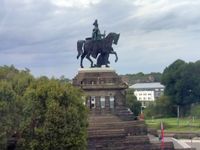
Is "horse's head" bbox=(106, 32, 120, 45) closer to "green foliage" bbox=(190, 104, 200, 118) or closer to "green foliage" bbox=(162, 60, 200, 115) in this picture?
"green foliage" bbox=(190, 104, 200, 118)

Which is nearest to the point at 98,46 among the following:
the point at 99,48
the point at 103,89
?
the point at 99,48

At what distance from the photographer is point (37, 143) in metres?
38.2

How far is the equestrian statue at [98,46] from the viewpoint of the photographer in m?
50.8

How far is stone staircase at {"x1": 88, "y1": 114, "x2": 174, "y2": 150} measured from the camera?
44125 millimetres

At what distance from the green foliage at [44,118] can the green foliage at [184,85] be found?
213 feet

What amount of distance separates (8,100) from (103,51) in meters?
14.1

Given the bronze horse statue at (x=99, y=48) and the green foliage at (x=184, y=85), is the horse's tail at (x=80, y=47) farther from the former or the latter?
the green foliage at (x=184, y=85)

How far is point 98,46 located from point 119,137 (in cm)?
941

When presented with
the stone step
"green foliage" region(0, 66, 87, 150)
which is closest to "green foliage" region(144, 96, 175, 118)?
the stone step

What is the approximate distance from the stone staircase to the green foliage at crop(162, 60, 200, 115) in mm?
57803

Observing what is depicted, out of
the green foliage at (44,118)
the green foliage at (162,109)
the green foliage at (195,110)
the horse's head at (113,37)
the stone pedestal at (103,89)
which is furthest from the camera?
the green foliage at (162,109)

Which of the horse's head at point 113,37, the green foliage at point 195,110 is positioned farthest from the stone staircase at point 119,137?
the green foliage at point 195,110

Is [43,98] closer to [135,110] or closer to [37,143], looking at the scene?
[37,143]

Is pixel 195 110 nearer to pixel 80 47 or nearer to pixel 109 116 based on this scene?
pixel 80 47
